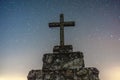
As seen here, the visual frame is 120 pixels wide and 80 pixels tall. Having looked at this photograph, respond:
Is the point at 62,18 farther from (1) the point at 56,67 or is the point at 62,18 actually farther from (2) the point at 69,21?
(1) the point at 56,67

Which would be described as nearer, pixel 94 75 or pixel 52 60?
pixel 94 75

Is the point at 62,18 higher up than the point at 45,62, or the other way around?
the point at 62,18

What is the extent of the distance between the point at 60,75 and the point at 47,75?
46 cm

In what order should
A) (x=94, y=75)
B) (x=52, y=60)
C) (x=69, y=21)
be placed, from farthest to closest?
(x=69, y=21), (x=52, y=60), (x=94, y=75)

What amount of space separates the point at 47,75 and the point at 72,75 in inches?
34.4

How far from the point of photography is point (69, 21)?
8562mm

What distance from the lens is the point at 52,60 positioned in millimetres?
7691

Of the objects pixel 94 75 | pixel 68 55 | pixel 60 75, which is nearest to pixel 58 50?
pixel 68 55

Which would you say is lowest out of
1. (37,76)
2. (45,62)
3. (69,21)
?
(37,76)

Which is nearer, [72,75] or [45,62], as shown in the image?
[72,75]

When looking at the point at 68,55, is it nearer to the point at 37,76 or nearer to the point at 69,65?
the point at 69,65

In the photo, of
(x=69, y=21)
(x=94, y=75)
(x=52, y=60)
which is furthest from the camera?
(x=69, y=21)

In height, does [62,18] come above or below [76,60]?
above

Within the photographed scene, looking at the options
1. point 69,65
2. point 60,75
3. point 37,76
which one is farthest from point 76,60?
point 37,76
